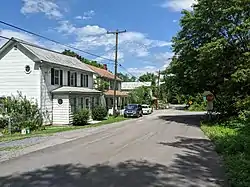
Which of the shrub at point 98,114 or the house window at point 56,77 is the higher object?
the house window at point 56,77

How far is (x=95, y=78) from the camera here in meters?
42.7

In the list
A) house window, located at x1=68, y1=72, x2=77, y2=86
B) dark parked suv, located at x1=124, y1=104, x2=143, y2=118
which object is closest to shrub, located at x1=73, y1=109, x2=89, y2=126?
house window, located at x1=68, y1=72, x2=77, y2=86

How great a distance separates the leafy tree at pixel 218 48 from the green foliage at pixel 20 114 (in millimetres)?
14902

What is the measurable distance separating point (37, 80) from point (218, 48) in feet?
52.5

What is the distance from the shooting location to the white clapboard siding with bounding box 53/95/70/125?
99.5 feet

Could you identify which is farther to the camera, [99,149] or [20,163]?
[99,149]

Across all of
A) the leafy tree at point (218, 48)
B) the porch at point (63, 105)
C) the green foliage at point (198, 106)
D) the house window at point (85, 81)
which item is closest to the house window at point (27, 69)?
the porch at point (63, 105)

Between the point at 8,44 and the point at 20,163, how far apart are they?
68.9 ft

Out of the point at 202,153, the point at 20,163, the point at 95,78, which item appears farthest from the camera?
the point at 95,78

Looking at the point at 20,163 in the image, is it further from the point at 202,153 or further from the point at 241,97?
the point at 241,97

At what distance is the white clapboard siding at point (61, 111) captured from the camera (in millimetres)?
30328

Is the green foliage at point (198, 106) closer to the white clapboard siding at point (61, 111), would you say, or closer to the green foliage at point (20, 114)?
the white clapboard siding at point (61, 111)

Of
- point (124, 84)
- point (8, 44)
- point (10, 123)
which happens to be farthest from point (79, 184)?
point (124, 84)

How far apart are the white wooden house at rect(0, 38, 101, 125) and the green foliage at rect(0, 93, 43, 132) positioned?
2.66 meters
